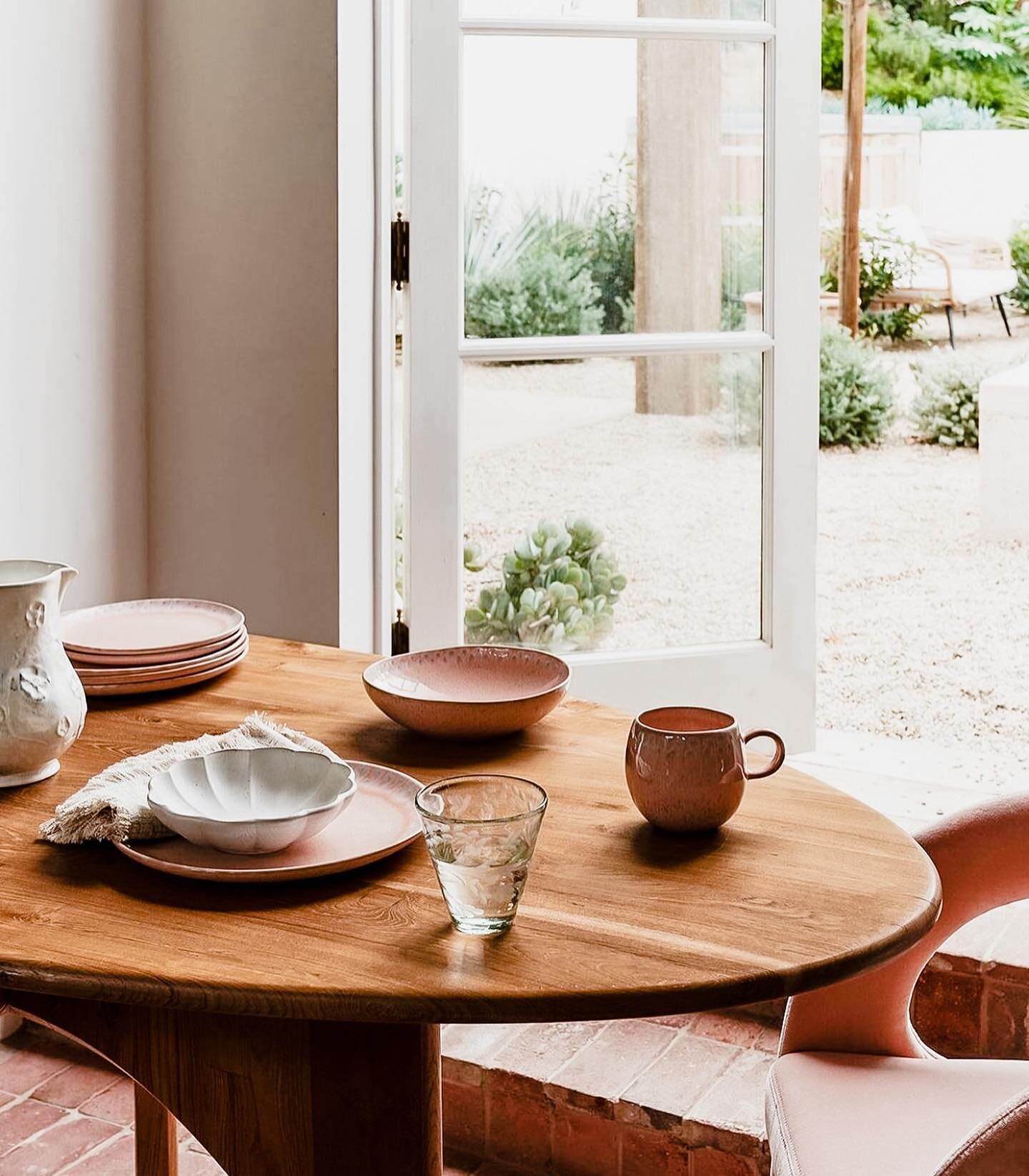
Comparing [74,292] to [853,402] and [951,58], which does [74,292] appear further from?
[951,58]

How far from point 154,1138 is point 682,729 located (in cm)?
83

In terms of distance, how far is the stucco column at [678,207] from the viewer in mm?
2512

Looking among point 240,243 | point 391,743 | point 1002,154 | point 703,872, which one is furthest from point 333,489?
point 1002,154

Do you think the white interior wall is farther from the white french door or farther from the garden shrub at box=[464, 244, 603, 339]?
the garden shrub at box=[464, 244, 603, 339]

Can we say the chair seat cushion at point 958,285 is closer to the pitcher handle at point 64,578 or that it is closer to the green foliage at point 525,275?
the green foliage at point 525,275

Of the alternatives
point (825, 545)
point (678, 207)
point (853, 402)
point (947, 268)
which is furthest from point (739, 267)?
point (947, 268)

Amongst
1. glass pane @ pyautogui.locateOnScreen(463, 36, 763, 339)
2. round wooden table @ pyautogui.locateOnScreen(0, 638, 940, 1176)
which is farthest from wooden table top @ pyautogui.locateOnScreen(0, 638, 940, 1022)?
glass pane @ pyautogui.locateOnScreen(463, 36, 763, 339)

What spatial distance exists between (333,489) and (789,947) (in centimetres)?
157

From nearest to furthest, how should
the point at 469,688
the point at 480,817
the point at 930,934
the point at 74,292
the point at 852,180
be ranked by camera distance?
the point at 480,817 → the point at 930,934 → the point at 469,688 → the point at 74,292 → the point at 852,180

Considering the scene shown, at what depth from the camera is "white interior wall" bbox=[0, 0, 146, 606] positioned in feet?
7.11

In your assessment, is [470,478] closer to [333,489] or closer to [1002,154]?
[333,489]

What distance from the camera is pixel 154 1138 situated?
1.59 metres

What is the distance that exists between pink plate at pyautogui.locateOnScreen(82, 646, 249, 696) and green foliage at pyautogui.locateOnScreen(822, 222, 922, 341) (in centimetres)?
778

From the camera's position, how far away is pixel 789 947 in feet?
2.96
